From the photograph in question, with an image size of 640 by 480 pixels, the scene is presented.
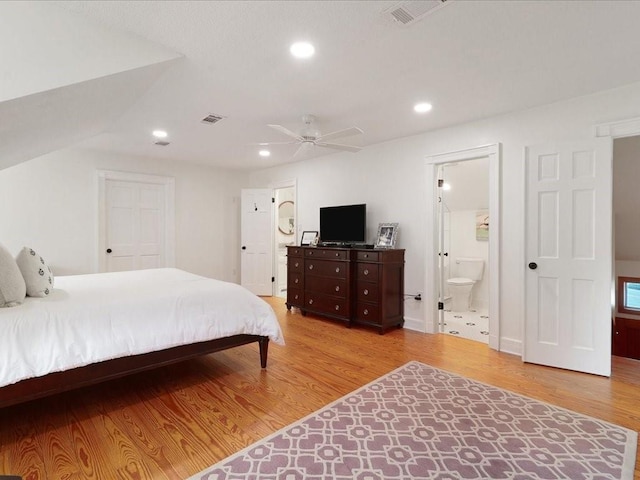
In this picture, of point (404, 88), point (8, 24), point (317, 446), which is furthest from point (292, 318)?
point (8, 24)

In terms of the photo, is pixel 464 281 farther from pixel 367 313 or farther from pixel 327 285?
pixel 327 285

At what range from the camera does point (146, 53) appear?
86.0 inches

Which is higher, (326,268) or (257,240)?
(257,240)

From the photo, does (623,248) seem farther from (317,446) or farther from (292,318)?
(317,446)

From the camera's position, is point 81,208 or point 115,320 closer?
point 115,320

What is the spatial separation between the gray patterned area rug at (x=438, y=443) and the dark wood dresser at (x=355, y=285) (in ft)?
5.44

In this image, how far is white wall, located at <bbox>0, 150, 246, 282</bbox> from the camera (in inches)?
174

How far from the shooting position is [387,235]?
4.39 metres

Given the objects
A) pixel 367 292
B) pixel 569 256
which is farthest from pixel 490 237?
pixel 367 292

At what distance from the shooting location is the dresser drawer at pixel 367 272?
4.09m

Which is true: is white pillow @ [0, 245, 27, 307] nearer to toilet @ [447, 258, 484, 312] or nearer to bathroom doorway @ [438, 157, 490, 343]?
bathroom doorway @ [438, 157, 490, 343]

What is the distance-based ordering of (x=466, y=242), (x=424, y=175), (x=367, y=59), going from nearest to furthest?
(x=367, y=59), (x=424, y=175), (x=466, y=242)

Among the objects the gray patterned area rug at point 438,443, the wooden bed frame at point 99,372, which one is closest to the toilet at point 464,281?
the gray patterned area rug at point 438,443

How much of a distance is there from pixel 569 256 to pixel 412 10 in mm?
2523
